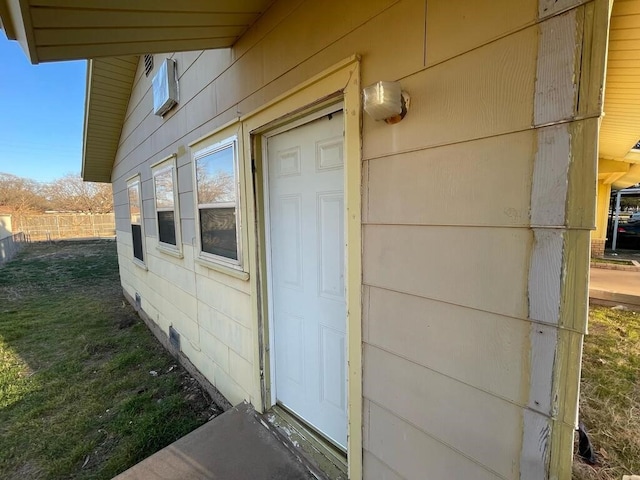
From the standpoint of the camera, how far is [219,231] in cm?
256

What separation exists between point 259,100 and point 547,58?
1.57 meters

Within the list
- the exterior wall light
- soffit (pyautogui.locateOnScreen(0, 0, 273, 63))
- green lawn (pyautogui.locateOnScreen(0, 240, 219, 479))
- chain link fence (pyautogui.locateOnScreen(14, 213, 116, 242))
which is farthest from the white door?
chain link fence (pyautogui.locateOnScreen(14, 213, 116, 242))

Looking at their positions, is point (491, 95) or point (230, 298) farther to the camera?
point (230, 298)

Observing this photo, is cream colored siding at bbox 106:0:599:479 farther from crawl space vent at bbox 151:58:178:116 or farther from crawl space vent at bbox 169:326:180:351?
crawl space vent at bbox 169:326:180:351

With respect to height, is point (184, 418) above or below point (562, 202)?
below

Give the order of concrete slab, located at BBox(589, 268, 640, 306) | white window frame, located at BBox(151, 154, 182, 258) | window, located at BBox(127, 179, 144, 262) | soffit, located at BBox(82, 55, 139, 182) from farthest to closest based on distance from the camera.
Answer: window, located at BBox(127, 179, 144, 262) → concrete slab, located at BBox(589, 268, 640, 306) → soffit, located at BBox(82, 55, 139, 182) → white window frame, located at BBox(151, 154, 182, 258)

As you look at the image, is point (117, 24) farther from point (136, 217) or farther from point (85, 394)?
point (136, 217)

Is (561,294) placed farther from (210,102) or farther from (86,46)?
(210,102)

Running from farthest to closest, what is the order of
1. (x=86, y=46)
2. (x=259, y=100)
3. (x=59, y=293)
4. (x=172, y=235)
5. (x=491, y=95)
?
(x=59, y=293) < (x=172, y=235) < (x=259, y=100) < (x=86, y=46) < (x=491, y=95)

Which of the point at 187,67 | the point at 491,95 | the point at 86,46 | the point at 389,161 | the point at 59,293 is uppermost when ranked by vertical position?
the point at 187,67

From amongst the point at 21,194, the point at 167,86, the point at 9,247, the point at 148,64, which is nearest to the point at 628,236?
the point at 167,86

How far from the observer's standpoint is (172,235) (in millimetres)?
3629

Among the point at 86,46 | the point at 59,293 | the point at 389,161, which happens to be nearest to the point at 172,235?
the point at 86,46

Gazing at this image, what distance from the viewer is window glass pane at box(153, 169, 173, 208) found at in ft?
11.4
